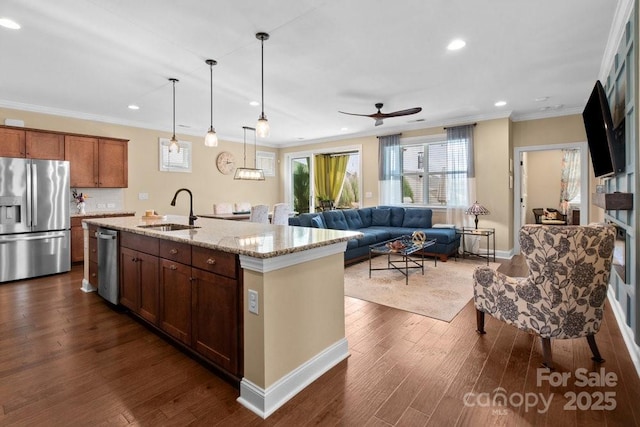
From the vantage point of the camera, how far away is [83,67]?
11.9 ft

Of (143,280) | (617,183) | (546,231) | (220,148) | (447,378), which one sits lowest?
(447,378)

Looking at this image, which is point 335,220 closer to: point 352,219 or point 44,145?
point 352,219

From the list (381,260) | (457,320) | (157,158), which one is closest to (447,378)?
(457,320)

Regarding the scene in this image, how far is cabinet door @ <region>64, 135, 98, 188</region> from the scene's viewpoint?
5.30 m

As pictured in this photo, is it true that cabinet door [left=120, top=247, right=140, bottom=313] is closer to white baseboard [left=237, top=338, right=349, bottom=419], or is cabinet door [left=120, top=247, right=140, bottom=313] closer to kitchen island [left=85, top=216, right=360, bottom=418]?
kitchen island [left=85, top=216, right=360, bottom=418]

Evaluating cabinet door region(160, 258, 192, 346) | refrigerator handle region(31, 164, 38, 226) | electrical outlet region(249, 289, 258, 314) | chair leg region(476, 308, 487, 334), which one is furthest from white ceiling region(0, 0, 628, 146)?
chair leg region(476, 308, 487, 334)

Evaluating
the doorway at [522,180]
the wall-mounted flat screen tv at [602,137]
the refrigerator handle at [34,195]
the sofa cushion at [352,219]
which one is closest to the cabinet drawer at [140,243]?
the refrigerator handle at [34,195]

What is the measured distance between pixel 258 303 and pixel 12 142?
5.41m

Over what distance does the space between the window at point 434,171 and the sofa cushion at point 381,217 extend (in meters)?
0.46

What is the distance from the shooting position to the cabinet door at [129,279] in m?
2.96

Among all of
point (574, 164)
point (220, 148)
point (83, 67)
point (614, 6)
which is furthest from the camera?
point (574, 164)

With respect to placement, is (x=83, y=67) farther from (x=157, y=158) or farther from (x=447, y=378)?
(x=447, y=378)

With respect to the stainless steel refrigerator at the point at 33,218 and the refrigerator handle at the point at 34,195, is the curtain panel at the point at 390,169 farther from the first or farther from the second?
the refrigerator handle at the point at 34,195

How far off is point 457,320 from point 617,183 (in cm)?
194
